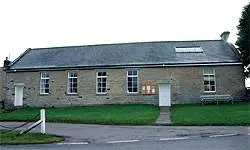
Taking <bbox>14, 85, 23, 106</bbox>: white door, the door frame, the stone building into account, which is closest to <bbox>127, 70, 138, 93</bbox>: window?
the stone building

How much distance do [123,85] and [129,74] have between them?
3.97ft

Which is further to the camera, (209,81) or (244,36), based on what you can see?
(244,36)

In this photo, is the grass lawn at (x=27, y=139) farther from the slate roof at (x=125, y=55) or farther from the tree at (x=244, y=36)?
the tree at (x=244, y=36)

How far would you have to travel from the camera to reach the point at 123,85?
30.8 meters

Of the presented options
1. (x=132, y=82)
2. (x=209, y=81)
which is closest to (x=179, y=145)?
(x=209, y=81)

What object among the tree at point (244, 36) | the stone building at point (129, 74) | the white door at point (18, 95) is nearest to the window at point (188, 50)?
the stone building at point (129, 74)

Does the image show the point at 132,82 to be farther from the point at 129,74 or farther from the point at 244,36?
the point at 244,36

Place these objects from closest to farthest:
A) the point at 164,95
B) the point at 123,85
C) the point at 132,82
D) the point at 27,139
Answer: the point at 27,139, the point at 164,95, the point at 123,85, the point at 132,82

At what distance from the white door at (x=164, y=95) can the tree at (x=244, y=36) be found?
7504 millimetres

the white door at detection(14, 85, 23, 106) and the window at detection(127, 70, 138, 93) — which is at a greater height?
the window at detection(127, 70, 138, 93)

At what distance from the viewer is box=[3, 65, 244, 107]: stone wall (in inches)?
1169

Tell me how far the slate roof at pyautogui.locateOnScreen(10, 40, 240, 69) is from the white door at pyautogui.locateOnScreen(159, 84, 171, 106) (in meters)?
2.19

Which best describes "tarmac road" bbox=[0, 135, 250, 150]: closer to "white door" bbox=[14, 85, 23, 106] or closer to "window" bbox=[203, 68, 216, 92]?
"window" bbox=[203, 68, 216, 92]

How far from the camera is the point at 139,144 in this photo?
11445mm
